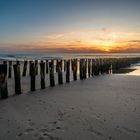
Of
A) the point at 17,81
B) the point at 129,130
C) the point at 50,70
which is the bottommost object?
the point at 129,130

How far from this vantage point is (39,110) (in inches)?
271

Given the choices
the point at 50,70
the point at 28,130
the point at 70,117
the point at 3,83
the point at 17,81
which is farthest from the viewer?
the point at 50,70

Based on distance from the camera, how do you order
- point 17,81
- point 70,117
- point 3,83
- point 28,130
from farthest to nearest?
point 17,81 < point 3,83 < point 70,117 < point 28,130

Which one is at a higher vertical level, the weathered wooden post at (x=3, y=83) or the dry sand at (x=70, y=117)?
the weathered wooden post at (x=3, y=83)

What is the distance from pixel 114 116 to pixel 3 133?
2.92 metres

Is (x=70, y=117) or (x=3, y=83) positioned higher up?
(x=3, y=83)

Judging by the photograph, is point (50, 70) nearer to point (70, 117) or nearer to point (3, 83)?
point (3, 83)

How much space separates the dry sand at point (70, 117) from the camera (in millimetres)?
4973

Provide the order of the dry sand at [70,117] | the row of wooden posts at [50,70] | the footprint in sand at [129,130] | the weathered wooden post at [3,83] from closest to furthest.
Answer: the dry sand at [70,117] < the footprint in sand at [129,130] < the weathered wooden post at [3,83] < the row of wooden posts at [50,70]

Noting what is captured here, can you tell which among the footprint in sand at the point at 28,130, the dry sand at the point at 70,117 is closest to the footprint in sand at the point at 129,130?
the dry sand at the point at 70,117

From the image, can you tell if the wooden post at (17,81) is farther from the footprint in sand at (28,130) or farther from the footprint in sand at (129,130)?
the footprint in sand at (129,130)

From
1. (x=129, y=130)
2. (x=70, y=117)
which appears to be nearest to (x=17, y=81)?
(x=70, y=117)

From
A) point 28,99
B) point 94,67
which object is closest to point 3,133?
point 28,99

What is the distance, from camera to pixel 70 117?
6172 millimetres
